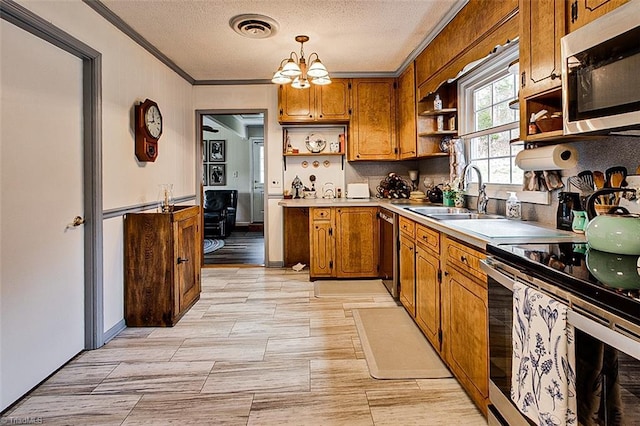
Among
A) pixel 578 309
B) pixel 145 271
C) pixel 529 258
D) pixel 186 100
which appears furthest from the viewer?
pixel 186 100

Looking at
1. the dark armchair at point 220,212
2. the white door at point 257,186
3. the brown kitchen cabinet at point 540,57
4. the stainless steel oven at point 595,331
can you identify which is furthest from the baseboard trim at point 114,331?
the white door at point 257,186

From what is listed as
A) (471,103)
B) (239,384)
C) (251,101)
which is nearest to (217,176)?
(251,101)

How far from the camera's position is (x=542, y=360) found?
1.18 meters

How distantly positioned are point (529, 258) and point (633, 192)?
66 cm

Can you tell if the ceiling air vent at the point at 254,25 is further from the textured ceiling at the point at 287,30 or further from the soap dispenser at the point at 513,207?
the soap dispenser at the point at 513,207

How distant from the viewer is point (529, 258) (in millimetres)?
1352

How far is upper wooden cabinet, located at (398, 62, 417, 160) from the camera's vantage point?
161 inches

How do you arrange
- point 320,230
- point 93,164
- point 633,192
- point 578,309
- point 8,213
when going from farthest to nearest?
1. point 320,230
2. point 93,164
3. point 8,213
4. point 633,192
5. point 578,309

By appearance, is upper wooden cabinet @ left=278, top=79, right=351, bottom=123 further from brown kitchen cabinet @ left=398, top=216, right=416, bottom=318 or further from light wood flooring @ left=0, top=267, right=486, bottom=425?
light wood flooring @ left=0, top=267, right=486, bottom=425

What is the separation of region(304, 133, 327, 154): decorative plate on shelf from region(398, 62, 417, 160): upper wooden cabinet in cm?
101

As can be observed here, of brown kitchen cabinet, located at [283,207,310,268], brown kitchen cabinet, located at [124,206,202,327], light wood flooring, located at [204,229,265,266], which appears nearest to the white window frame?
brown kitchen cabinet, located at [283,207,310,268]

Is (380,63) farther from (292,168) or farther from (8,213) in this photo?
(8,213)

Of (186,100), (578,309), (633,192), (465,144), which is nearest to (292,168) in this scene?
(186,100)

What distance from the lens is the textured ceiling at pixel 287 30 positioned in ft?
9.52
